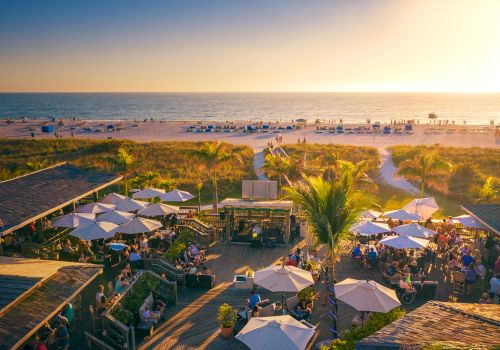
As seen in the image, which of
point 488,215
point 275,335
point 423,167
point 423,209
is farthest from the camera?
point 423,167

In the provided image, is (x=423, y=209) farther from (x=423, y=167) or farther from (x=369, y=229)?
(x=423, y=167)

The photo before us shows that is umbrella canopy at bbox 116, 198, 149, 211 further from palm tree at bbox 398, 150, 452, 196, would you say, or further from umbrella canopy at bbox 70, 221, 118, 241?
palm tree at bbox 398, 150, 452, 196

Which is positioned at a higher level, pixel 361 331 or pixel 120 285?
pixel 361 331

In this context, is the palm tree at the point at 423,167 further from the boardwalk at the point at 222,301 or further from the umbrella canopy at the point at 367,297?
the umbrella canopy at the point at 367,297

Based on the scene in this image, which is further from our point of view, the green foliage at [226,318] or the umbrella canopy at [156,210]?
the umbrella canopy at [156,210]

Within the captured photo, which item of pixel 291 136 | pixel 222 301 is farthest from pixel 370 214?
pixel 291 136

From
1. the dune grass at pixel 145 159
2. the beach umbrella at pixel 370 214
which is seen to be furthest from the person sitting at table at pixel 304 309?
the dune grass at pixel 145 159

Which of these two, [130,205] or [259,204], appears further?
[130,205]
